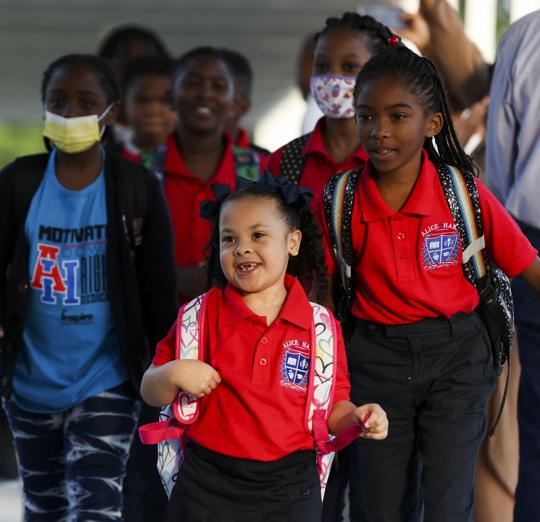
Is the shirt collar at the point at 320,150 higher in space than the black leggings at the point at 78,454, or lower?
higher

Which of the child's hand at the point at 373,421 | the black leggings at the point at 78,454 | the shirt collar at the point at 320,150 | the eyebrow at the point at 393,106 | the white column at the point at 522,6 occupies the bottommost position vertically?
the black leggings at the point at 78,454

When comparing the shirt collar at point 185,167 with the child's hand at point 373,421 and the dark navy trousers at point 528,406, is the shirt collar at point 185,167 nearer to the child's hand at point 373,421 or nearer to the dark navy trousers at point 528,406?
the dark navy trousers at point 528,406

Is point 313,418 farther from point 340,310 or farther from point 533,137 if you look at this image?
point 533,137

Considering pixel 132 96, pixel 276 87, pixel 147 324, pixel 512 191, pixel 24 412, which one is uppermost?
pixel 276 87

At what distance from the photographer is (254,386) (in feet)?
13.5

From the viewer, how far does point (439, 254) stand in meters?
4.55

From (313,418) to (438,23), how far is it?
2.70 metres

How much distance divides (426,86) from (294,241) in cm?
74

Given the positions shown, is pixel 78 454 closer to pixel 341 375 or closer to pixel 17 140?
pixel 341 375

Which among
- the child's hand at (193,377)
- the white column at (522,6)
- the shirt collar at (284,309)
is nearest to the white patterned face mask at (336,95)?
the shirt collar at (284,309)

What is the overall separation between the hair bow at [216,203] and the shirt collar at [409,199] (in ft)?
1.61

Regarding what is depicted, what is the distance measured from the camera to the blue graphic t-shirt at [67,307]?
5.08 m

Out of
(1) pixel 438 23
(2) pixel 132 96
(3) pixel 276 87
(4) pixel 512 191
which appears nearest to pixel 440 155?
(4) pixel 512 191

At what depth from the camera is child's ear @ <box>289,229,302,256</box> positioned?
4.38 meters
